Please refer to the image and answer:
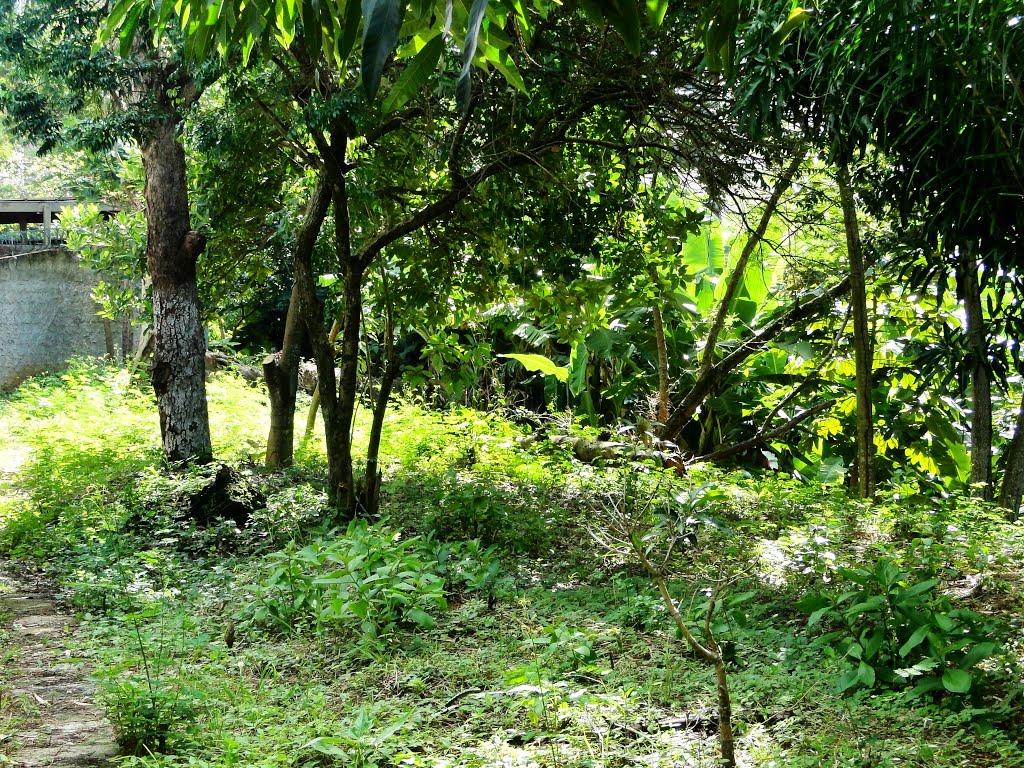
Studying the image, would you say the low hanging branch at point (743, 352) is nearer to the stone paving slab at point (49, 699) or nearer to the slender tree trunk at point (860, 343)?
the slender tree trunk at point (860, 343)

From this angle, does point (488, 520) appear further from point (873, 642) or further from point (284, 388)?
point (284, 388)

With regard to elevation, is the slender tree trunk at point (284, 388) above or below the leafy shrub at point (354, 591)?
above

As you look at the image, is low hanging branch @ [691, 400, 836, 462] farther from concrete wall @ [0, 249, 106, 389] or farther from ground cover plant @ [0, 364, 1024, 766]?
concrete wall @ [0, 249, 106, 389]

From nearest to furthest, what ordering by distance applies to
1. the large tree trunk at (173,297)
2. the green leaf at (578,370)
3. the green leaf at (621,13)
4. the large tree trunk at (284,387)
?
the green leaf at (621,13)
the large tree trunk at (173,297)
the large tree trunk at (284,387)
the green leaf at (578,370)

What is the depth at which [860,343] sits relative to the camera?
6.68 meters

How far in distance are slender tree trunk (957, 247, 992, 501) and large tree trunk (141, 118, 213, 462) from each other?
5918 mm

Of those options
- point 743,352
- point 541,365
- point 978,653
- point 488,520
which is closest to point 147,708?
point 978,653

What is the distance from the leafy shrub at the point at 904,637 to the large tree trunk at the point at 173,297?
5729 mm

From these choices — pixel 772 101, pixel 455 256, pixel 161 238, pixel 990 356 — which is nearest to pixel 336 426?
pixel 455 256

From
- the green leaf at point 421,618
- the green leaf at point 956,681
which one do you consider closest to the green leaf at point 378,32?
the green leaf at point 956,681

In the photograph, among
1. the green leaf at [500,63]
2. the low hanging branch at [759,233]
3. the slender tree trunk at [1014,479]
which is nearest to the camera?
the green leaf at [500,63]

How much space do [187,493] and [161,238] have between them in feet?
7.73

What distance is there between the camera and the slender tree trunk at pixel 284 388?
8750 millimetres

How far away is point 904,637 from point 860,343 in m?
3.29
